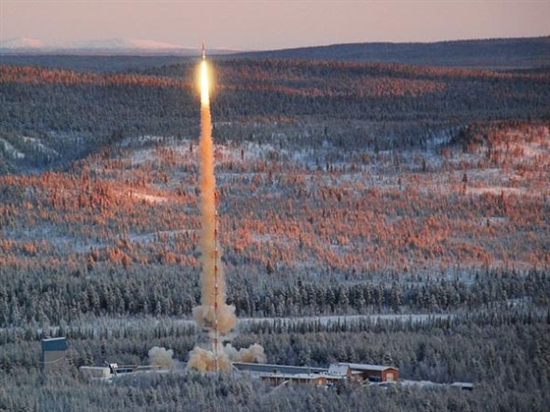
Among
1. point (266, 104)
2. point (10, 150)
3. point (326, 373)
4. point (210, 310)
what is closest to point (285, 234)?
point (210, 310)

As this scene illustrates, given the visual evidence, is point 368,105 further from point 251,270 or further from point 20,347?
point 20,347

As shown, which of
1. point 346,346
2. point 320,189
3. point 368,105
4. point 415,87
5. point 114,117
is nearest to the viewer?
point 346,346

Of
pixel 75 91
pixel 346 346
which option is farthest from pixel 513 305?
pixel 75 91

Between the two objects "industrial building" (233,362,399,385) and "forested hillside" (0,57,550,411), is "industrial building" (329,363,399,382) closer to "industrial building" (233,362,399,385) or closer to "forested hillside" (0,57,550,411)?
"industrial building" (233,362,399,385)

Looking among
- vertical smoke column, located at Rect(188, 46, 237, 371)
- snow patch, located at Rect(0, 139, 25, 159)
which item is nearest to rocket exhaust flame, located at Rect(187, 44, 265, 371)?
vertical smoke column, located at Rect(188, 46, 237, 371)

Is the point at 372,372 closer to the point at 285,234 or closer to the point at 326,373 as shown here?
the point at 326,373
